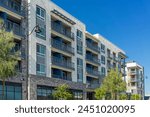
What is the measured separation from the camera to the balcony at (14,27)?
A: 35.8 m

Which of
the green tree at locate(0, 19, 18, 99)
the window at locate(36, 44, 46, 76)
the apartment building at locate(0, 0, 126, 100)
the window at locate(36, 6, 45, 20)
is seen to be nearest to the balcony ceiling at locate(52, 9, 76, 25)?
the apartment building at locate(0, 0, 126, 100)

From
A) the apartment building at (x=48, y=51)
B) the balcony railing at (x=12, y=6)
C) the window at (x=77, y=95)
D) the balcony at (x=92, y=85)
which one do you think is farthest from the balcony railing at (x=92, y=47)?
the balcony railing at (x=12, y=6)

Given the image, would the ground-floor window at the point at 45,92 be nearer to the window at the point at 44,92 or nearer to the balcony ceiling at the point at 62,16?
the window at the point at 44,92

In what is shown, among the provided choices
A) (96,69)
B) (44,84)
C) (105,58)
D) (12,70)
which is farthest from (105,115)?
(105,58)

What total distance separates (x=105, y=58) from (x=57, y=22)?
26.0m

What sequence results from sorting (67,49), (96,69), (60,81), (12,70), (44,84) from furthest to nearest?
(96,69), (67,49), (60,81), (44,84), (12,70)

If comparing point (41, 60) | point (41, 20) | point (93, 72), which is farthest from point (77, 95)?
point (41, 20)

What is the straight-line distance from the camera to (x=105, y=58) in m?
72.2

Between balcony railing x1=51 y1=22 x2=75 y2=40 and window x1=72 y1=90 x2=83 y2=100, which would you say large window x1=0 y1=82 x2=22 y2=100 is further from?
window x1=72 y1=90 x2=83 y2=100

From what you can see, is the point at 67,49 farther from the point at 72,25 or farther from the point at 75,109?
the point at 75,109

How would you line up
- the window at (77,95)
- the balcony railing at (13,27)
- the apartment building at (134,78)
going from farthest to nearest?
the apartment building at (134,78), the window at (77,95), the balcony railing at (13,27)

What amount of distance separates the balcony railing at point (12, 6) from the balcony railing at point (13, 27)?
5.30 ft

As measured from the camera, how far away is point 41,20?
43.4 meters

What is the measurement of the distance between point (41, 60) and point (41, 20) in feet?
19.4
